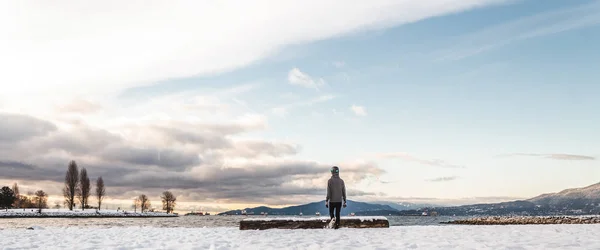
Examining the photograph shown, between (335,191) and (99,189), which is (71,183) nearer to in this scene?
(99,189)

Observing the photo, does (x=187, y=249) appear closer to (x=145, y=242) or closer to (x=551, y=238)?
(x=145, y=242)

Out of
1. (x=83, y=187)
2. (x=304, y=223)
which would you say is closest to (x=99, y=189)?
(x=83, y=187)

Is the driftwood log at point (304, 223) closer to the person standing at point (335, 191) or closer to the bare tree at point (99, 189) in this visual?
the person standing at point (335, 191)

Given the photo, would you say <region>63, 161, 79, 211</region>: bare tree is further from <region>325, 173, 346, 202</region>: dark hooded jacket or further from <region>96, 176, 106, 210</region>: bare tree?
<region>325, 173, 346, 202</region>: dark hooded jacket

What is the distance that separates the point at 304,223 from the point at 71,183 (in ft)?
413

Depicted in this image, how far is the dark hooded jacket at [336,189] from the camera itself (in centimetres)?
1944

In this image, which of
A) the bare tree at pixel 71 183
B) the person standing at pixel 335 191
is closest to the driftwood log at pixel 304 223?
the person standing at pixel 335 191

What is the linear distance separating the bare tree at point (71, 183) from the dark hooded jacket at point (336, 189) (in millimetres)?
125321

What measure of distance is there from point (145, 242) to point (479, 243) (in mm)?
9024

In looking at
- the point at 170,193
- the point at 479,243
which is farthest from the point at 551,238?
the point at 170,193

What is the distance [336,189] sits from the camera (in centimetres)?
1950


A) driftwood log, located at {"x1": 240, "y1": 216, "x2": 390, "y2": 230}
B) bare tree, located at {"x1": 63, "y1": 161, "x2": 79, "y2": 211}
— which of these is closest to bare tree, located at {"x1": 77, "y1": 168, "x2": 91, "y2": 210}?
bare tree, located at {"x1": 63, "y1": 161, "x2": 79, "y2": 211}

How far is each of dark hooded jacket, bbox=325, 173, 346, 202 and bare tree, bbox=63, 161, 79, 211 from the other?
4934 inches

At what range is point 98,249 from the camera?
11.6 metres
